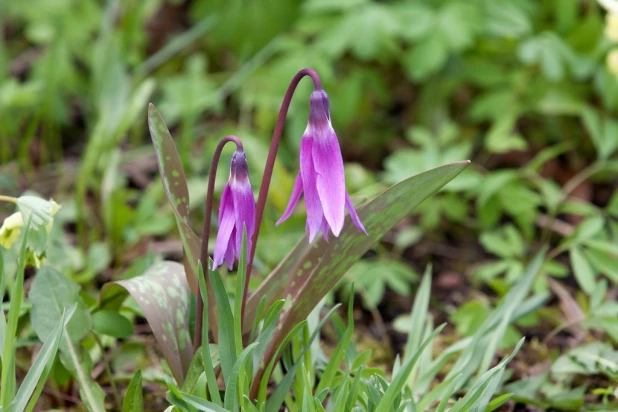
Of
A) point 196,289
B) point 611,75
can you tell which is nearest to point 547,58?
point 611,75

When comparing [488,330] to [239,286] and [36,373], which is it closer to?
[239,286]

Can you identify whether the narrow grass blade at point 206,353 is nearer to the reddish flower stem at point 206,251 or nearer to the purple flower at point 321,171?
the reddish flower stem at point 206,251

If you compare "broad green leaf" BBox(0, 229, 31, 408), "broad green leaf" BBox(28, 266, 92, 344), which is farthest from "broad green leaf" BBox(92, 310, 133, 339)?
"broad green leaf" BBox(0, 229, 31, 408)

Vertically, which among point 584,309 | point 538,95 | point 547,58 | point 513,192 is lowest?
point 584,309

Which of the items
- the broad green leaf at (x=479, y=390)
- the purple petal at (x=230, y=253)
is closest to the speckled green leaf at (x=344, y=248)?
Answer: the purple petal at (x=230, y=253)

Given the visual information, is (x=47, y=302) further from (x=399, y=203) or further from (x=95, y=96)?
(x=95, y=96)
